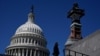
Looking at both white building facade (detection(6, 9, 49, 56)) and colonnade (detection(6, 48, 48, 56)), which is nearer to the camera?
colonnade (detection(6, 48, 48, 56))

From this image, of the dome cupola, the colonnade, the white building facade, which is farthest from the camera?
the dome cupola

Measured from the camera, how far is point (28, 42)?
92.2 m

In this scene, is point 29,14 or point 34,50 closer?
point 34,50

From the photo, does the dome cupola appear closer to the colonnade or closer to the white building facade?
the white building facade

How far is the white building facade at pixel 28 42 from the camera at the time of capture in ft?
295

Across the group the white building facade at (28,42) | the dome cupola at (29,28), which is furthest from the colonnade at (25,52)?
the dome cupola at (29,28)

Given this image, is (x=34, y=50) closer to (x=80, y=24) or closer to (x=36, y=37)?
(x=36, y=37)

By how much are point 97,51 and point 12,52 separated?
2672 inches

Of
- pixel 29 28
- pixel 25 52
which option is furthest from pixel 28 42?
pixel 29 28

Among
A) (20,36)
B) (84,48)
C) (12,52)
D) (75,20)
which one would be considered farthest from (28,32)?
(84,48)

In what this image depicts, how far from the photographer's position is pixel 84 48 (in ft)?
93.4

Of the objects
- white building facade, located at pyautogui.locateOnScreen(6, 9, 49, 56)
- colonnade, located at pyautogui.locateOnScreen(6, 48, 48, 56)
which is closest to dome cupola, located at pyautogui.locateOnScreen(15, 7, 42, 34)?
white building facade, located at pyautogui.locateOnScreen(6, 9, 49, 56)

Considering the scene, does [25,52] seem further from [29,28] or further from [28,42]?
[29,28]

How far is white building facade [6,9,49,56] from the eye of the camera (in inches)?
3546
